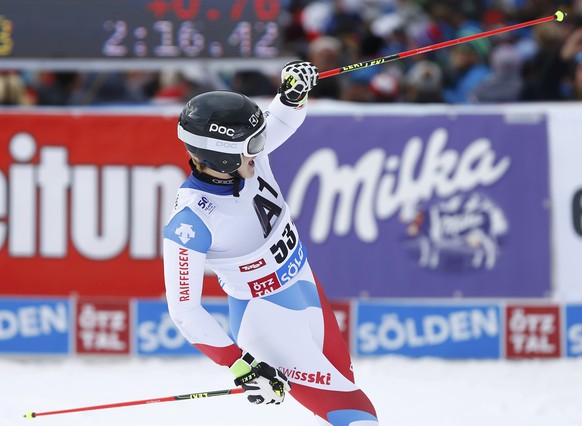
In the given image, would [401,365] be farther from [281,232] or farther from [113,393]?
[281,232]

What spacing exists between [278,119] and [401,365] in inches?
118

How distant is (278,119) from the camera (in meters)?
5.09

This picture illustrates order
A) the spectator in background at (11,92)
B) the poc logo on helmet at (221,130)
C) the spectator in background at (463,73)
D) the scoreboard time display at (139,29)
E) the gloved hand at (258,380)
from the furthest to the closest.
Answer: the spectator in background at (463,73)
the spectator in background at (11,92)
the scoreboard time display at (139,29)
the poc logo on helmet at (221,130)
the gloved hand at (258,380)

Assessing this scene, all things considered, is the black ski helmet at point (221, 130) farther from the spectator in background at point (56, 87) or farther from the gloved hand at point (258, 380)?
the spectator in background at point (56, 87)

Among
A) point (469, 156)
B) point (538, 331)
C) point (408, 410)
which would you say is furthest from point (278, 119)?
point (538, 331)

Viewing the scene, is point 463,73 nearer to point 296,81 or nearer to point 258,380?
point 296,81

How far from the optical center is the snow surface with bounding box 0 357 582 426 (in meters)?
6.54

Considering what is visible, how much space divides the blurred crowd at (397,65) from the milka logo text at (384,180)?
1275 mm

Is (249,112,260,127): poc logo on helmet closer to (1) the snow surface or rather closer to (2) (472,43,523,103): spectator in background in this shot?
(1) the snow surface

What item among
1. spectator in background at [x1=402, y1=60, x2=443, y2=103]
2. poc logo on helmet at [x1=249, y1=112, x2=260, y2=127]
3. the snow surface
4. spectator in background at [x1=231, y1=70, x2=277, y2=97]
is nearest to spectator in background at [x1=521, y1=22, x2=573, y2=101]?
spectator in background at [x1=402, y1=60, x2=443, y2=103]

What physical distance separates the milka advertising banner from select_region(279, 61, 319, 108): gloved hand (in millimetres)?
2657

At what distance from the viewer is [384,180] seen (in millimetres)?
7668

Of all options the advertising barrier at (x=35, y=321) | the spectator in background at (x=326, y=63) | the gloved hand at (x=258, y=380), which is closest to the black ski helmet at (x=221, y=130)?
the gloved hand at (x=258, y=380)

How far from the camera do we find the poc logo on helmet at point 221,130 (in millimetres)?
4520
